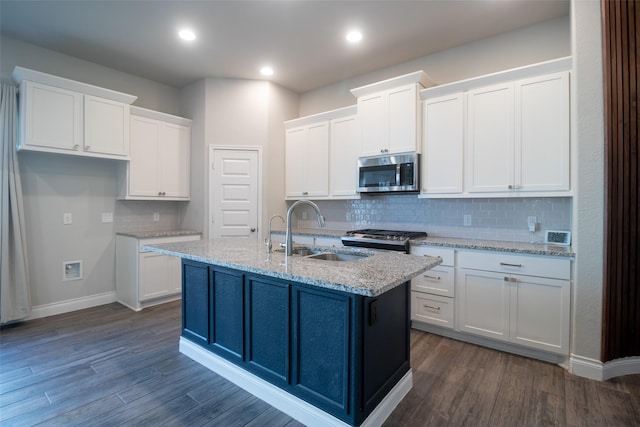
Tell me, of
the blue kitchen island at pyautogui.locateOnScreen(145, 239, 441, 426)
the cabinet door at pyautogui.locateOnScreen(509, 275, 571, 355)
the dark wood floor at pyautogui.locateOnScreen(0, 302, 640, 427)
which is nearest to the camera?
the blue kitchen island at pyautogui.locateOnScreen(145, 239, 441, 426)

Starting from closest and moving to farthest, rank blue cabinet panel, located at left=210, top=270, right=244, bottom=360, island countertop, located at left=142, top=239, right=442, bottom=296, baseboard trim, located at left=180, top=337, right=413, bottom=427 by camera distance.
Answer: island countertop, located at left=142, top=239, right=442, bottom=296, baseboard trim, located at left=180, top=337, right=413, bottom=427, blue cabinet panel, located at left=210, top=270, right=244, bottom=360

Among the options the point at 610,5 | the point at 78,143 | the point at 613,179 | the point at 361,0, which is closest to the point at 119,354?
the point at 78,143

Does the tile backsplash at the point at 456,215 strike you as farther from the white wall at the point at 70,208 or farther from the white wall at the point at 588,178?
the white wall at the point at 70,208

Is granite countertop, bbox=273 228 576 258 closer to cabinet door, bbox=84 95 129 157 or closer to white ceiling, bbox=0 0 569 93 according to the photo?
white ceiling, bbox=0 0 569 93

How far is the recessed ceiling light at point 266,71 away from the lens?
4.06 metres

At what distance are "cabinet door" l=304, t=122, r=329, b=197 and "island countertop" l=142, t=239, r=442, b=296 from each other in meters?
2.00

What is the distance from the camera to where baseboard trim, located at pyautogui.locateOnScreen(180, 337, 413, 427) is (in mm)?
1743

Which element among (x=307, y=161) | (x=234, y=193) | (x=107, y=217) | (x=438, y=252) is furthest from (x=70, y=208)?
(x=438, y=252)

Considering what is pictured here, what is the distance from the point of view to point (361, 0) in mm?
2717

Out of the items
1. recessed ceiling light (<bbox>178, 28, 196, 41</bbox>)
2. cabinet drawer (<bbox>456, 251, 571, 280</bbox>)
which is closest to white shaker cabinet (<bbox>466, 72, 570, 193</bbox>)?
cabinet drawer (<bbox>456, 251, 571, 280</bbox>)

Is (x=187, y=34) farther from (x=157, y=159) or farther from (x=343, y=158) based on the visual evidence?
(x=343, y=158)

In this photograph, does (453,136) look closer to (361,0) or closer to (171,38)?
(361,0)

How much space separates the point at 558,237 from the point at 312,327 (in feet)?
8.23

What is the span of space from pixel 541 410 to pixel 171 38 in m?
4.52
